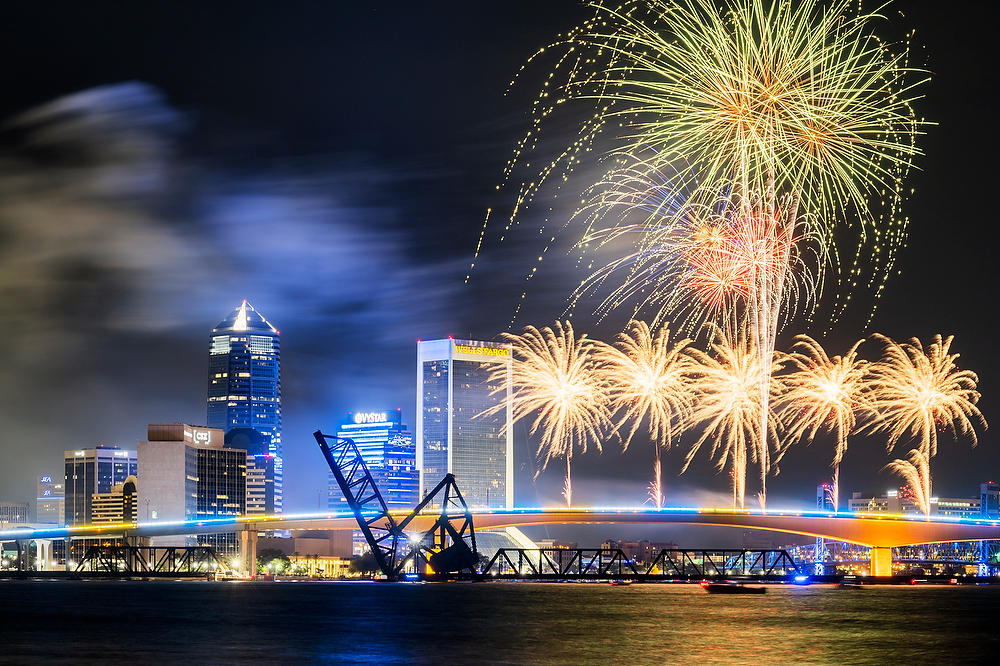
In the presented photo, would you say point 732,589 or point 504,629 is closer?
point 504,629

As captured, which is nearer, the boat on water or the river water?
the river water

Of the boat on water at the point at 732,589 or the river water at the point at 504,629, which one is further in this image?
the boat on water at the point at 732,589

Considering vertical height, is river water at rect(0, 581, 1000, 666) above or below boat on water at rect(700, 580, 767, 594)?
above

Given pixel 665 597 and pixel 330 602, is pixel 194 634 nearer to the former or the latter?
pixel 330 602

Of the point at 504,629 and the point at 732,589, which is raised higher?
the point at 504,629

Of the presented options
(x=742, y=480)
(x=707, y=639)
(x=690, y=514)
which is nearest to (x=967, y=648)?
(x=707, y=639)

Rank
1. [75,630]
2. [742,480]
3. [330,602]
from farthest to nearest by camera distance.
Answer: [330,602] → [742,480] → [75,630]

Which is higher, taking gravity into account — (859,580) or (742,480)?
(742,480)

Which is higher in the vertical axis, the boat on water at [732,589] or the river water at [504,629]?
the river water at [504,629]
